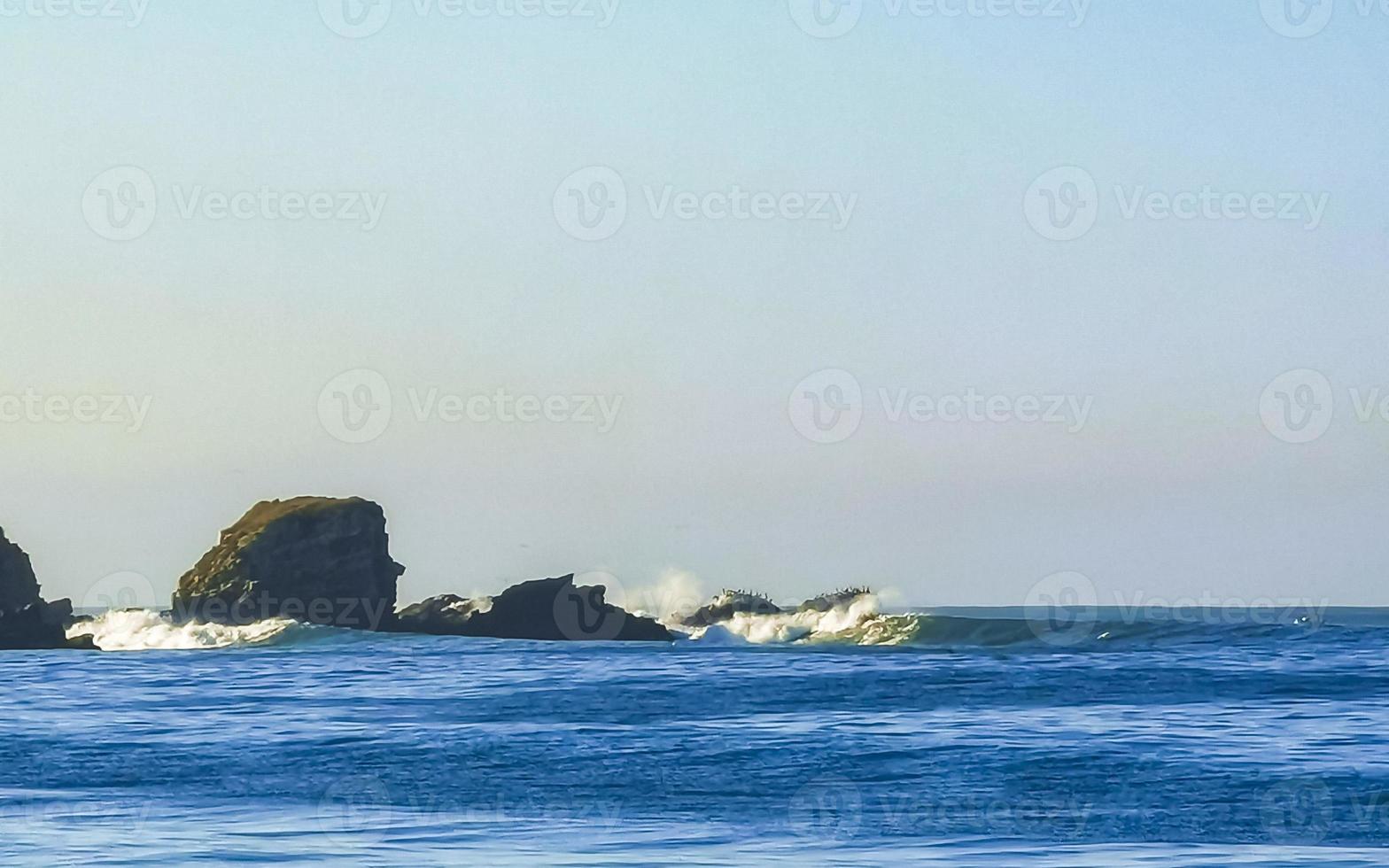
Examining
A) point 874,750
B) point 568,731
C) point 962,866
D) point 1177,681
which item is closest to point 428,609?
point 1177,681

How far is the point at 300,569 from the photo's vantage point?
83.6 meters

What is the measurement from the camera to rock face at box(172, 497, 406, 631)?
82562 mm

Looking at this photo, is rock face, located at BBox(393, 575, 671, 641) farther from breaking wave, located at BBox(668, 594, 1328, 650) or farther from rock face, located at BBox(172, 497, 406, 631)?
breaking wave, located at BBox(668, 594, 1328, 650)

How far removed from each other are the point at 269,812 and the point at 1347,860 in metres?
12.5

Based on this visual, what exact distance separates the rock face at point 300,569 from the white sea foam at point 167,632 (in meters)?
1.28

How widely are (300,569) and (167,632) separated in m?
A: 5.96

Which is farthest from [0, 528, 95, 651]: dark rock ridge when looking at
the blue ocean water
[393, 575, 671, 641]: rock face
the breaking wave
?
the breaking wave

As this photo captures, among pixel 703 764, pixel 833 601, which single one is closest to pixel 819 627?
pixel 833 601

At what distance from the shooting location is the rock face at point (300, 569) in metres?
82.6

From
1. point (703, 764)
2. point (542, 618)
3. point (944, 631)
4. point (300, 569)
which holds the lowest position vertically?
point (703, 764)

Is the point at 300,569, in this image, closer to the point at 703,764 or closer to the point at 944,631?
the point at 944,631

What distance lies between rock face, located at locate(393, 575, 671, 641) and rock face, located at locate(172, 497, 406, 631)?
2151 mm

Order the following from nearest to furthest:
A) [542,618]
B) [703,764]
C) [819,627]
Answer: [703,764]
[542,618]
[819,627]

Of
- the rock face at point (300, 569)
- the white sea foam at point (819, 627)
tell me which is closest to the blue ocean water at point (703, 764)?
the rock face at point (300, 569)
